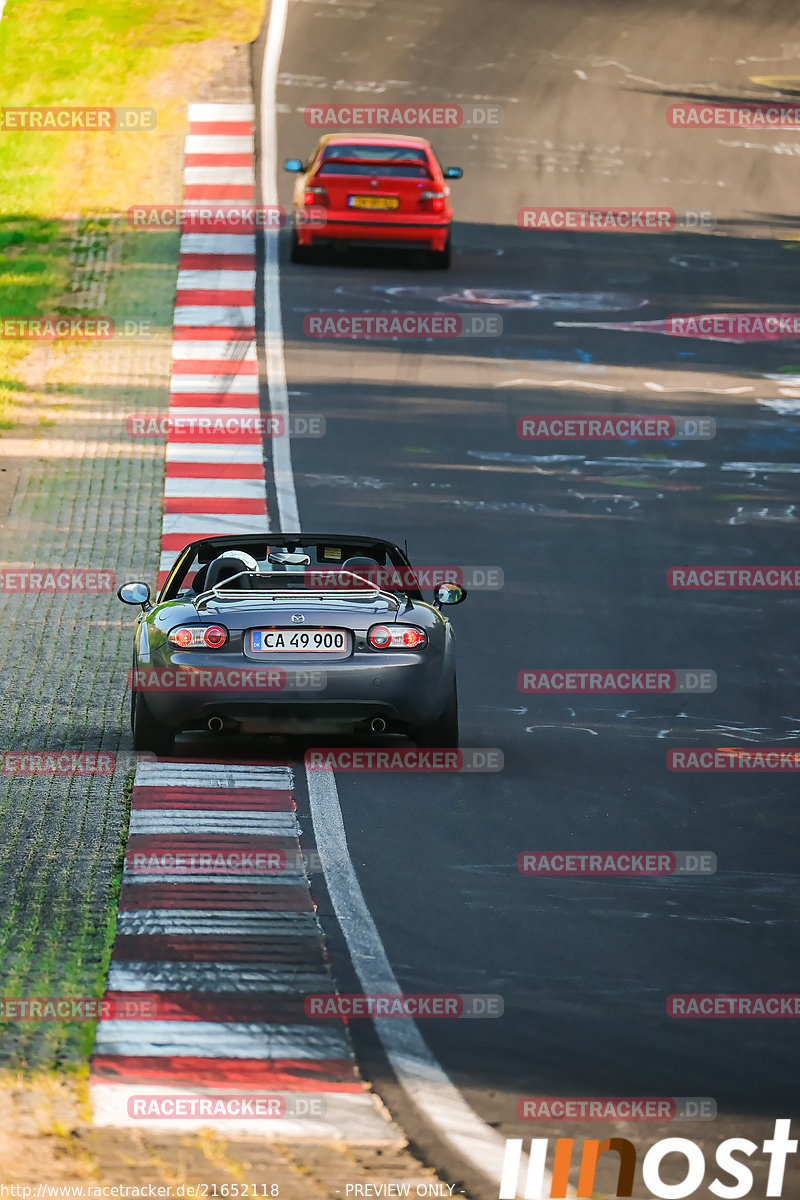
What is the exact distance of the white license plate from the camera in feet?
33.1

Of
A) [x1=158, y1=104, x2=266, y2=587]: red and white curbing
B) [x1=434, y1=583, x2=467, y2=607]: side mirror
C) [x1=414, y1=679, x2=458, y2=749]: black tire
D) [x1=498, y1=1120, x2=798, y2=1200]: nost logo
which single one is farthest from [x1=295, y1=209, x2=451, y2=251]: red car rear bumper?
[x1=498, y1=1120, x2=798, y2=1200]: nost logo

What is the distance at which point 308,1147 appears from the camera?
18.8 feet

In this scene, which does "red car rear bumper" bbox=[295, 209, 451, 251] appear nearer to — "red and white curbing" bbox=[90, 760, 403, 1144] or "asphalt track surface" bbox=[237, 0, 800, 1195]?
"asphalt track surface" bbox=[237, 0, 800, 1195]

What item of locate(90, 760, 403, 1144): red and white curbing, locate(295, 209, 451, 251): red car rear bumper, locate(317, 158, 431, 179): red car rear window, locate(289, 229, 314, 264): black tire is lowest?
locate(289, 229, 314, 264): black tire

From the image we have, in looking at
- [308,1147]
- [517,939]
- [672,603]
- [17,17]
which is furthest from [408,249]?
[308,1147]

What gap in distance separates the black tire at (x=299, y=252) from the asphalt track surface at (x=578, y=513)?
25cm

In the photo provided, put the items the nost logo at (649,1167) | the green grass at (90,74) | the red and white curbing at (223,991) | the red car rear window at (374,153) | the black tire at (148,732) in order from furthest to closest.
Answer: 1. the green grass at (90,74)
2. the red car rear window at (374,153)
3. the black tire at (148,732)
4. the red and white curbing at (223,991)
5. the nost logo at (649,1167)

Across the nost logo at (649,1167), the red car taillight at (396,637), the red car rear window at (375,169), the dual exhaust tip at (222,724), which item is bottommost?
the red car rear window at (375,169)

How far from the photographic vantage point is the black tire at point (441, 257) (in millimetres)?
26391

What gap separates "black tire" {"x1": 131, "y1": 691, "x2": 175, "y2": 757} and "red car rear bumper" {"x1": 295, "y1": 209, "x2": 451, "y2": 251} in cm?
1612

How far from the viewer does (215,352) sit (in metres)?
23.8

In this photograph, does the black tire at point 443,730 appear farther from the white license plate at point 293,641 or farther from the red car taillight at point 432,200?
the red car taillight at point 432,200

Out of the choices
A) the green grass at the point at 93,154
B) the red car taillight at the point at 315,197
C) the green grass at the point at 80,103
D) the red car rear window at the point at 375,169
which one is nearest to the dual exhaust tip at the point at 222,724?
the green grass at the point at 93,154

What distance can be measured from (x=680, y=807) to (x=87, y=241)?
20.8 meters
